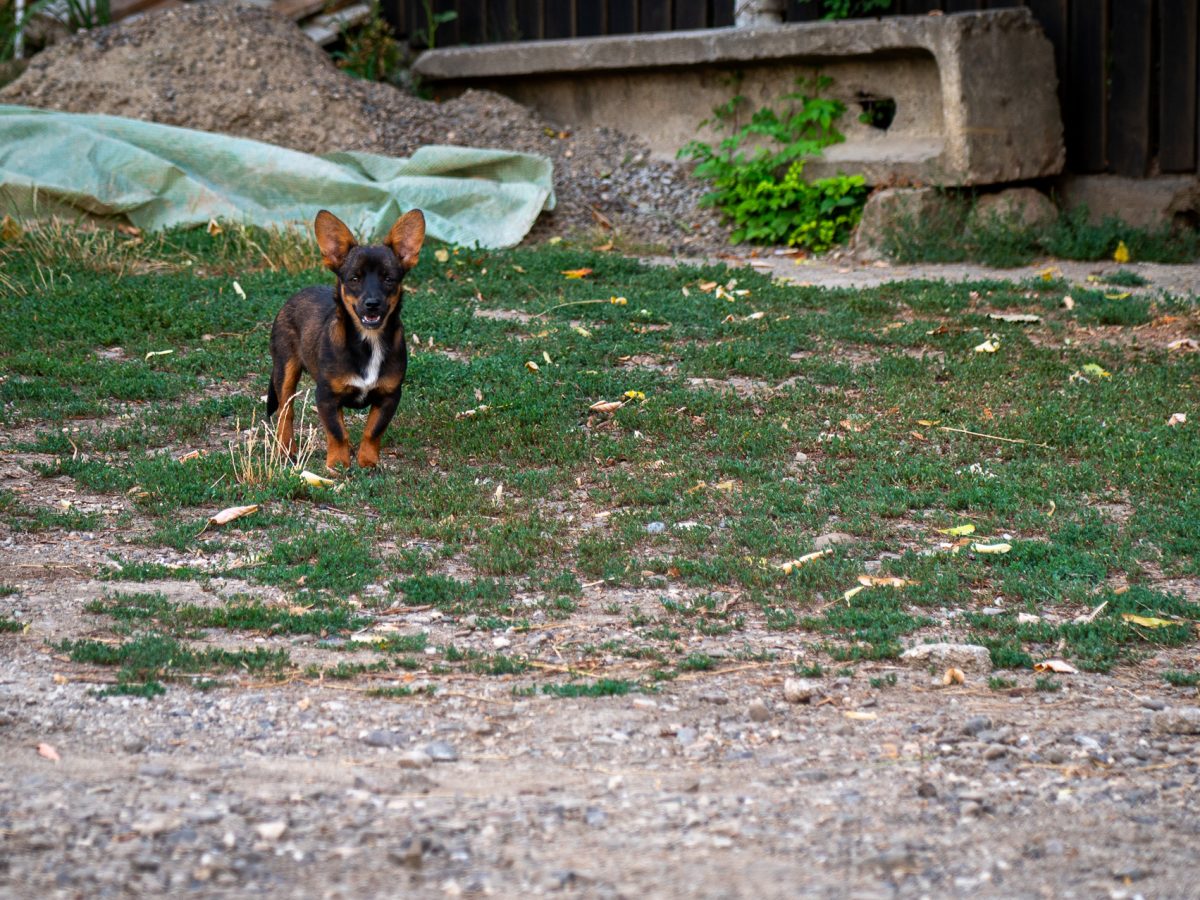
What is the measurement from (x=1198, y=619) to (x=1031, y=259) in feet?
21.6

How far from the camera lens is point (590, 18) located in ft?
46.3

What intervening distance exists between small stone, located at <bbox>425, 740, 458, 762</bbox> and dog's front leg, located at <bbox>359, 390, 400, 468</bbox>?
2.97 meters

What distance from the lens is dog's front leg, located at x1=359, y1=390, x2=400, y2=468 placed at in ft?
21.9

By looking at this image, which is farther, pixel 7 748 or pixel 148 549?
pixel 148 549

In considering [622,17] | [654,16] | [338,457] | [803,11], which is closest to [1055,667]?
[338,457]

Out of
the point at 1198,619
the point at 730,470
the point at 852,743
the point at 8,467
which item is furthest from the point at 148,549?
the point at 1198,619

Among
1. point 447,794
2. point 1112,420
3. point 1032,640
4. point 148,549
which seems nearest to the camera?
point 447,794

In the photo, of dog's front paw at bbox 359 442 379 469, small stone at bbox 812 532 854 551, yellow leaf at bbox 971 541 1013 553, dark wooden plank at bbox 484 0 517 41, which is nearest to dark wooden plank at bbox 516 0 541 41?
dark wooden plank at bbox 484 0 517 41

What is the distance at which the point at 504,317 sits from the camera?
948 cm

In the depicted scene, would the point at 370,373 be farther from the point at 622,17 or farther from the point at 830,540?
the point at 622,17

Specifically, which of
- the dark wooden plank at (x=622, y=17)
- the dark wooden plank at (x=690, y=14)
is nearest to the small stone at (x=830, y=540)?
the dark wooden plank at (x=690, y=14)

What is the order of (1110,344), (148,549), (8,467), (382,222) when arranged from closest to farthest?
(148,549)
(8,467)
(1110,344)
(382,222)

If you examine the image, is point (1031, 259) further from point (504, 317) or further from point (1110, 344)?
point (504, 317)

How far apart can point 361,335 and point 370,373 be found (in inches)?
7.1
